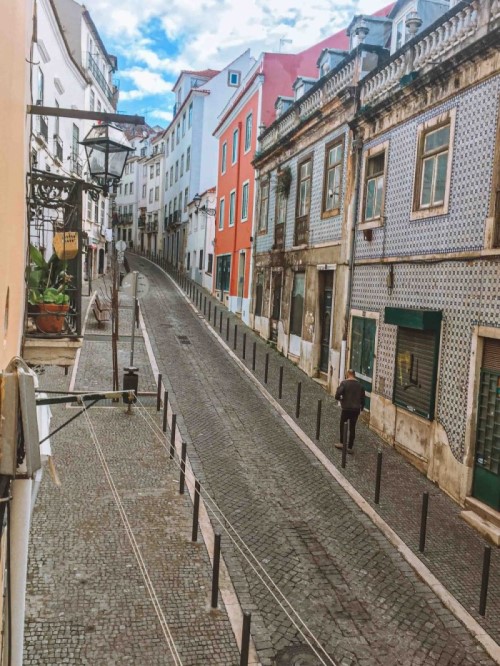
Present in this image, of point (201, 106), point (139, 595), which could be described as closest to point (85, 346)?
point (139, 595)

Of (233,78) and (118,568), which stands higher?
(233,78)

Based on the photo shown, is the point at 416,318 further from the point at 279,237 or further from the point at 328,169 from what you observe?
the point at 279,237

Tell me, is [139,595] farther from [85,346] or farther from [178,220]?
[178,220]

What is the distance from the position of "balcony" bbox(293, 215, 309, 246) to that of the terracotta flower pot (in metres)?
11.8

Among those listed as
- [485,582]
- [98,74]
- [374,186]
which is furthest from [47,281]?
[98,74]

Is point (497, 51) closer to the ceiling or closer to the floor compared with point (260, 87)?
closer to the floor

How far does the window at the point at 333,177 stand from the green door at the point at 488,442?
796cm

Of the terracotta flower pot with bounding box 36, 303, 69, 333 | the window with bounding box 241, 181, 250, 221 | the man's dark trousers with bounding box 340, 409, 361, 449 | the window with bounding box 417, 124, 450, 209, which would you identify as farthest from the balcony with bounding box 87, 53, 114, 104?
the terracotta flower pot with bounding box 36, 303, 69, 333

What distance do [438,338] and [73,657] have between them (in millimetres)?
7601

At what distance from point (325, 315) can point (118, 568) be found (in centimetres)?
1157

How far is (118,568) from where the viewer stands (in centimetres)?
666

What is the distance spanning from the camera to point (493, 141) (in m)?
9.07

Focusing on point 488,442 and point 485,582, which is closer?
point 485,582

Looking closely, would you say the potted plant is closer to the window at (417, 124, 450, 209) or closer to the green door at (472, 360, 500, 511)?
the green door at (472, 360, 500, 511)
